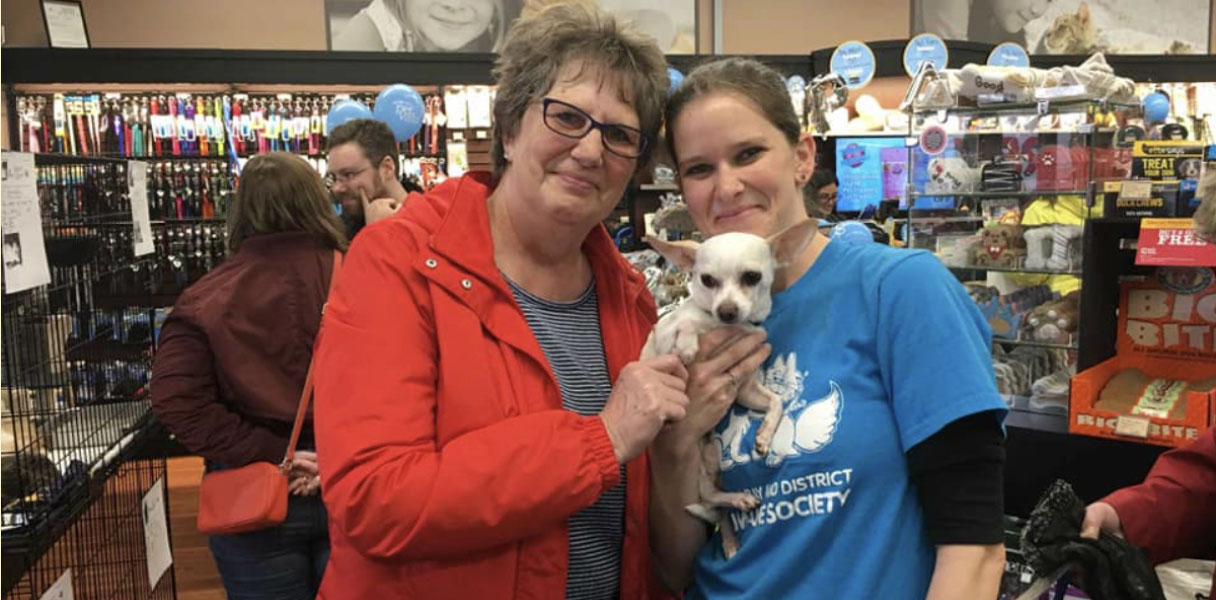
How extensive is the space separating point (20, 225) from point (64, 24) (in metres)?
7.61

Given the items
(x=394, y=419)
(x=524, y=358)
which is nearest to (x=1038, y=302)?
(x=524, y=358)

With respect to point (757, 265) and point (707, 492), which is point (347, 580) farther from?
point (757, 265)

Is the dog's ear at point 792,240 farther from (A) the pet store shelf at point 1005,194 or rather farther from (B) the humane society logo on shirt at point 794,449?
(A) the pet store shelf at point 1005,194

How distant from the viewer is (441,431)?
1.28 m

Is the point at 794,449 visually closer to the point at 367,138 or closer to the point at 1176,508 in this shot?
the point at 1176,508

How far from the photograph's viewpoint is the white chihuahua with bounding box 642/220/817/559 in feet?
4.16

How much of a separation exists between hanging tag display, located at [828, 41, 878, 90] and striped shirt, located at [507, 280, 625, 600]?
624 centimetres

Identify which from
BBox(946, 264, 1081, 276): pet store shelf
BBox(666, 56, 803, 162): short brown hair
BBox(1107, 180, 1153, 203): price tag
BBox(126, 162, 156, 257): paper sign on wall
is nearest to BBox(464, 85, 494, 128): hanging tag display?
BBox(126, 162, 156, 257): paper sign on wall

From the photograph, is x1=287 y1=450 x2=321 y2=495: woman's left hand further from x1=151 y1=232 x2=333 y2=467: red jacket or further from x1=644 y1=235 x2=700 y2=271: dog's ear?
x1=644 y1=235 x2=700 y2=271: dog's ear

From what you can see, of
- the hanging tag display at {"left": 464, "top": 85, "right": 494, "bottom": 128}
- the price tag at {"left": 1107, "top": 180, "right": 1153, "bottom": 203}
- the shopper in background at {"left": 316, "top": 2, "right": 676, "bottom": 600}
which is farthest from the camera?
the hanging tag display at {"left": 464, "top": 85, "right": 494, "bottom": 128}

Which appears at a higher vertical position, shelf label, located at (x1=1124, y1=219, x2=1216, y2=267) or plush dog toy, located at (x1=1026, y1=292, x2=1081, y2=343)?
shelf label, located at (x1=1124, y1=219, x2=1216, y2=267)

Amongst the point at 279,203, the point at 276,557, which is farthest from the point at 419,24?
the point at 276,557

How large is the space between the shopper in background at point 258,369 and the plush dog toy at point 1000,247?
8.33ft

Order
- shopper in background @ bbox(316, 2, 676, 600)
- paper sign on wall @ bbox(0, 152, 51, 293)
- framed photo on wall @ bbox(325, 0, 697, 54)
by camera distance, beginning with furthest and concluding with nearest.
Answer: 1. framed photo on wall @ bbox(325, 0, 697, 54)
2. paper sign on wall @ bbox(0, 152, 51, 293)
3. shopper in background @ bbox(316, 2, 676, 600)
